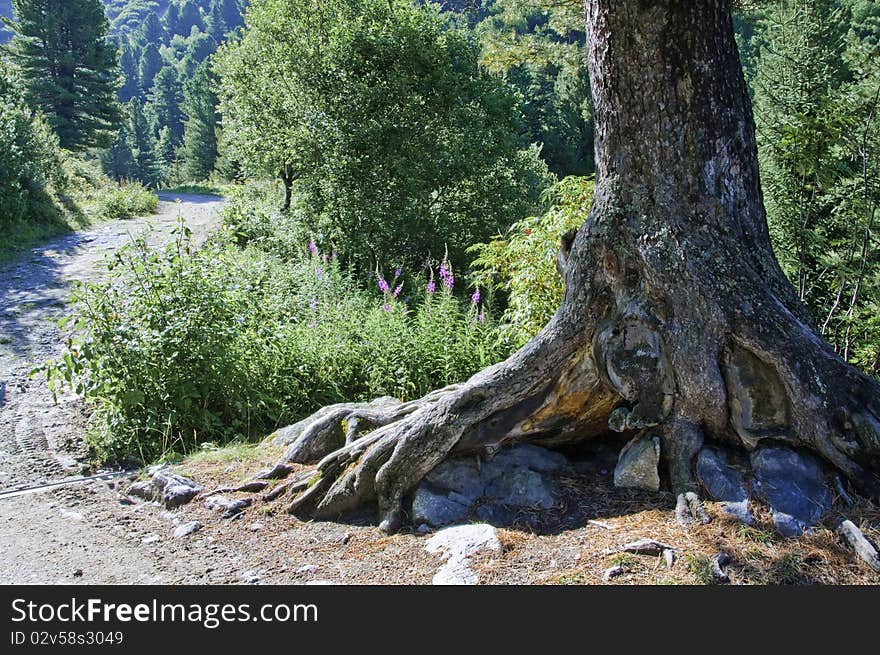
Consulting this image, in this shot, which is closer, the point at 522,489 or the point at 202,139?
the point at 522,489

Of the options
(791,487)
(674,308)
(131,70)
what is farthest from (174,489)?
(131,70)

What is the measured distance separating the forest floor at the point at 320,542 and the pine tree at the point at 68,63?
123ft

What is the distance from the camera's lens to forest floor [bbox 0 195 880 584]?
11.4 feet

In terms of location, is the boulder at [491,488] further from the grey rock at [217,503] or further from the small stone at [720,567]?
the grey rock at [217,503]

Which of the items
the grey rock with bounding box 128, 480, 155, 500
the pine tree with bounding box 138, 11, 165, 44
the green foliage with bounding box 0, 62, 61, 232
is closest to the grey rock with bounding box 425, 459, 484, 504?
the grey rock with bounding box 128, 480, 155, 500

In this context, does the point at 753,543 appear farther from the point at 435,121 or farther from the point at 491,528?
the point at 435,121

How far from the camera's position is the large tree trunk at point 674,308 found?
3938 mm

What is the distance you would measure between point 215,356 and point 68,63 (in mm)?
38084

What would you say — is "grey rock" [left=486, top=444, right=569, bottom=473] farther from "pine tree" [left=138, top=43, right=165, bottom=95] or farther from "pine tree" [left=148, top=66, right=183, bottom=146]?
"pine tree" [left=138, top=43, right=165, bottom=95]

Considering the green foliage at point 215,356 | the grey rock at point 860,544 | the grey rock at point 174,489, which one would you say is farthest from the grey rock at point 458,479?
the green foliage at point 215,356

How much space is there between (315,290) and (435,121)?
7.08 metres

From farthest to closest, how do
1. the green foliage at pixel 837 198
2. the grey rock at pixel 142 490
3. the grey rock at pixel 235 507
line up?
the green foliage at pixel 837 198 < the grey rock at pixel 142 490 < the grey rock at pixel 235 507

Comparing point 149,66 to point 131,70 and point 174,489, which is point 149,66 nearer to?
point 131,70

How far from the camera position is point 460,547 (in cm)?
382
